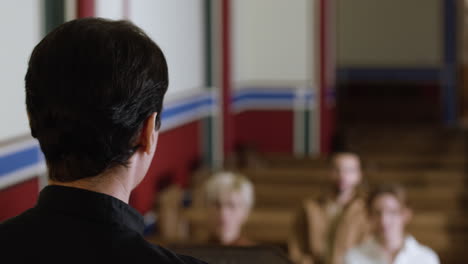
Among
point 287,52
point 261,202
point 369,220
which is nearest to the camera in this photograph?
point 369,220

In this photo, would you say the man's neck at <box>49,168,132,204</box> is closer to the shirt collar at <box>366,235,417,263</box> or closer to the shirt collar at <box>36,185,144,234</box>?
the shirt collar at <box>36,185,144,234</box>

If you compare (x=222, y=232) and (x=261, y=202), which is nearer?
(x=222, y=232)

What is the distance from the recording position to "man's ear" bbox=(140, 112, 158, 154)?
1221 mm

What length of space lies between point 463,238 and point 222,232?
7.79 ft

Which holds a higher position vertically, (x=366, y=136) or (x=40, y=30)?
(x=40, y=30)

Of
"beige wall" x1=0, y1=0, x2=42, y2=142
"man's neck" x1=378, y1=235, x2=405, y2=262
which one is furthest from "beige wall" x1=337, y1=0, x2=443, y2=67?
"beige wall" x1=0, y1=0, x2=42, y2=142

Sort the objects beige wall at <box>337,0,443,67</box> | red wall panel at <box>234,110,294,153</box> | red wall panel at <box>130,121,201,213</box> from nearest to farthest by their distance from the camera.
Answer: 1. red wall panel at <box>130,121,201,213</box>
2. red wall panel at <box>234,110,294,153</box>
3. beige wall at <box>337,0,443,67</box>

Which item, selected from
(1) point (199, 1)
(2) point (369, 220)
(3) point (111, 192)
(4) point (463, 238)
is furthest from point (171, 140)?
(3) point (111, 192)

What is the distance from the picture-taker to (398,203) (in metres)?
4.43

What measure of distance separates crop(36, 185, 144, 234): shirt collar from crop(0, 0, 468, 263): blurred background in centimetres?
273

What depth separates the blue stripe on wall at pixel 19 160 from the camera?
3889 mm

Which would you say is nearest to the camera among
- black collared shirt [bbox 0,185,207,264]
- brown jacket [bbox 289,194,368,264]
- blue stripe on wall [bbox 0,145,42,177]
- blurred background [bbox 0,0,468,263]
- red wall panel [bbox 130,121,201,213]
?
black collared shirt [bbox 0,185,207,264]

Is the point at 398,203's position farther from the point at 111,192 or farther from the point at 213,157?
the point at 213,157

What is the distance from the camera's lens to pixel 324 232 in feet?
18.1
